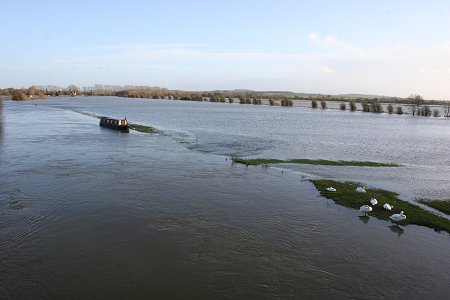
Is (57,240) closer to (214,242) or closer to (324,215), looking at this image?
(214,242)

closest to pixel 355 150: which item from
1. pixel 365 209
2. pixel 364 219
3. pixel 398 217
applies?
pixel 365 209

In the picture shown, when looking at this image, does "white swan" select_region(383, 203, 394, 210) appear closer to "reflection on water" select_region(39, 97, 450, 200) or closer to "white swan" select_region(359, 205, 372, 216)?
"white swan" select_region(359, 205, 372, 216)

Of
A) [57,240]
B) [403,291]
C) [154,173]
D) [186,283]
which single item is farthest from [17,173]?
[403,291]

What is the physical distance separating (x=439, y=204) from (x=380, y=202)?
3.36m

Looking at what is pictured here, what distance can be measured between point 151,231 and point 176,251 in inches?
82.8

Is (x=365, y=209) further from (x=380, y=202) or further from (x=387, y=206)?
(x=380, y=202)

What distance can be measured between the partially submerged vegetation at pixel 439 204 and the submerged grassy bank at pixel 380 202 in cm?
114

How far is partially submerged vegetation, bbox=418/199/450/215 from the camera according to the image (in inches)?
766

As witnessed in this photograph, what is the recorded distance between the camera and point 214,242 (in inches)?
578

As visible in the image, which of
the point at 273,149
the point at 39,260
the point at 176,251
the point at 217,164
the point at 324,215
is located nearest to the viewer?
the point at 39,260

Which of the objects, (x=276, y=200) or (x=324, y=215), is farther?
(x=276, y=200)

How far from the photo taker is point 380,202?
19.8 m

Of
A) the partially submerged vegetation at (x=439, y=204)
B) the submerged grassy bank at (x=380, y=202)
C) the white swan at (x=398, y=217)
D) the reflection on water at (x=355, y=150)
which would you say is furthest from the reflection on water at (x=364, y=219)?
the reflection on water at (x=355, y=150)

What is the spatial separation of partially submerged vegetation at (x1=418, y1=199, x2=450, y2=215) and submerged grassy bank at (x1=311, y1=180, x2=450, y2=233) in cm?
114
